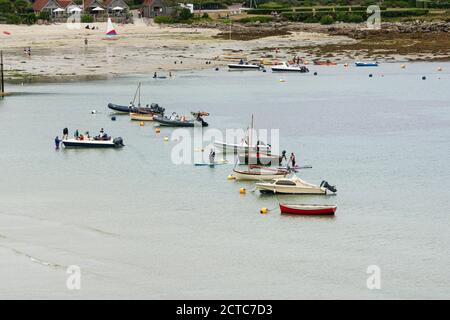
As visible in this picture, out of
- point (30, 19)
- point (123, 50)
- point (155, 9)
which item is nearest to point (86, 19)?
point (30, 19)

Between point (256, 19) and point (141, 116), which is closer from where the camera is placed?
point (141, 116)

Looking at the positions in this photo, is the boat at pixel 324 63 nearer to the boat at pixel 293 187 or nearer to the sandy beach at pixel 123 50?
the sandy beach at pixel 123 50

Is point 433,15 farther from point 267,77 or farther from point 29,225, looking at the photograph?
point 29,225

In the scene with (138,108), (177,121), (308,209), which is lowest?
(308,209)

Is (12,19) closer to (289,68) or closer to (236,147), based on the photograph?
(289,68)

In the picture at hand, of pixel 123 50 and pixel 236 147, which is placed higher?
pixel 123 50

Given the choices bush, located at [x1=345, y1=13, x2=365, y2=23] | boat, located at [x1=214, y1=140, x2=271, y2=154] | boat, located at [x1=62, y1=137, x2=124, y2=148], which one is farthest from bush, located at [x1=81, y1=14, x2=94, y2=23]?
boat, located at [x1=214, y1=140, x2=271, y2=154]
